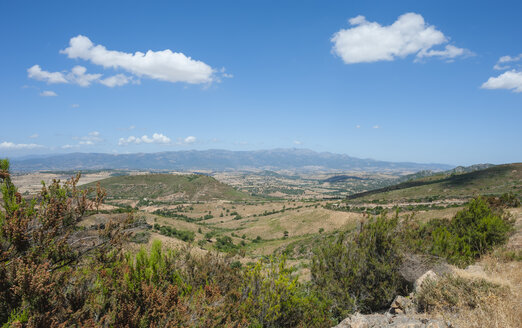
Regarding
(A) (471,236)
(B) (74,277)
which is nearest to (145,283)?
(B) (74,277)

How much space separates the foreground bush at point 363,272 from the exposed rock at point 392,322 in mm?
2257

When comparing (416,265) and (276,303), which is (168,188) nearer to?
(416,265)

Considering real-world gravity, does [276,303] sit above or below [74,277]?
below

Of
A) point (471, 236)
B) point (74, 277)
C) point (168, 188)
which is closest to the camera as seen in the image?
point (74, 277)

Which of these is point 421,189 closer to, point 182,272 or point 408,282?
point 408,282

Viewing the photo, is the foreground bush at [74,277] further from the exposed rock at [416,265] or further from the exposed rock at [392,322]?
the exposed rock at [416,265]

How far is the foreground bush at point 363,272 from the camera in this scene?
394 inches

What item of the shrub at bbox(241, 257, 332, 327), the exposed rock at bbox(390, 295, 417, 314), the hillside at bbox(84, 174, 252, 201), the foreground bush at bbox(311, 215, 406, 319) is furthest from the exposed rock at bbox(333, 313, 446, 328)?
the hillside at bbox(84, 174, 252, 201)

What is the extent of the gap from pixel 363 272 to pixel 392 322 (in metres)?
3.79

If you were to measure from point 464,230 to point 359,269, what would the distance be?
870 cm

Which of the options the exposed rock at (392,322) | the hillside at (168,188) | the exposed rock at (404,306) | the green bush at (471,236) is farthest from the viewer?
the hillside at (168,188)

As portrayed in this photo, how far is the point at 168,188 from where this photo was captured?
142000mm

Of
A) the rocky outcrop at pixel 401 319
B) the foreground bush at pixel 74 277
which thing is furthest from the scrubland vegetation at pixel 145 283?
the rocky outcrop at pixel 401 319

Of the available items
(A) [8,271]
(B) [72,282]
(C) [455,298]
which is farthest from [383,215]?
(A) [8,271]
